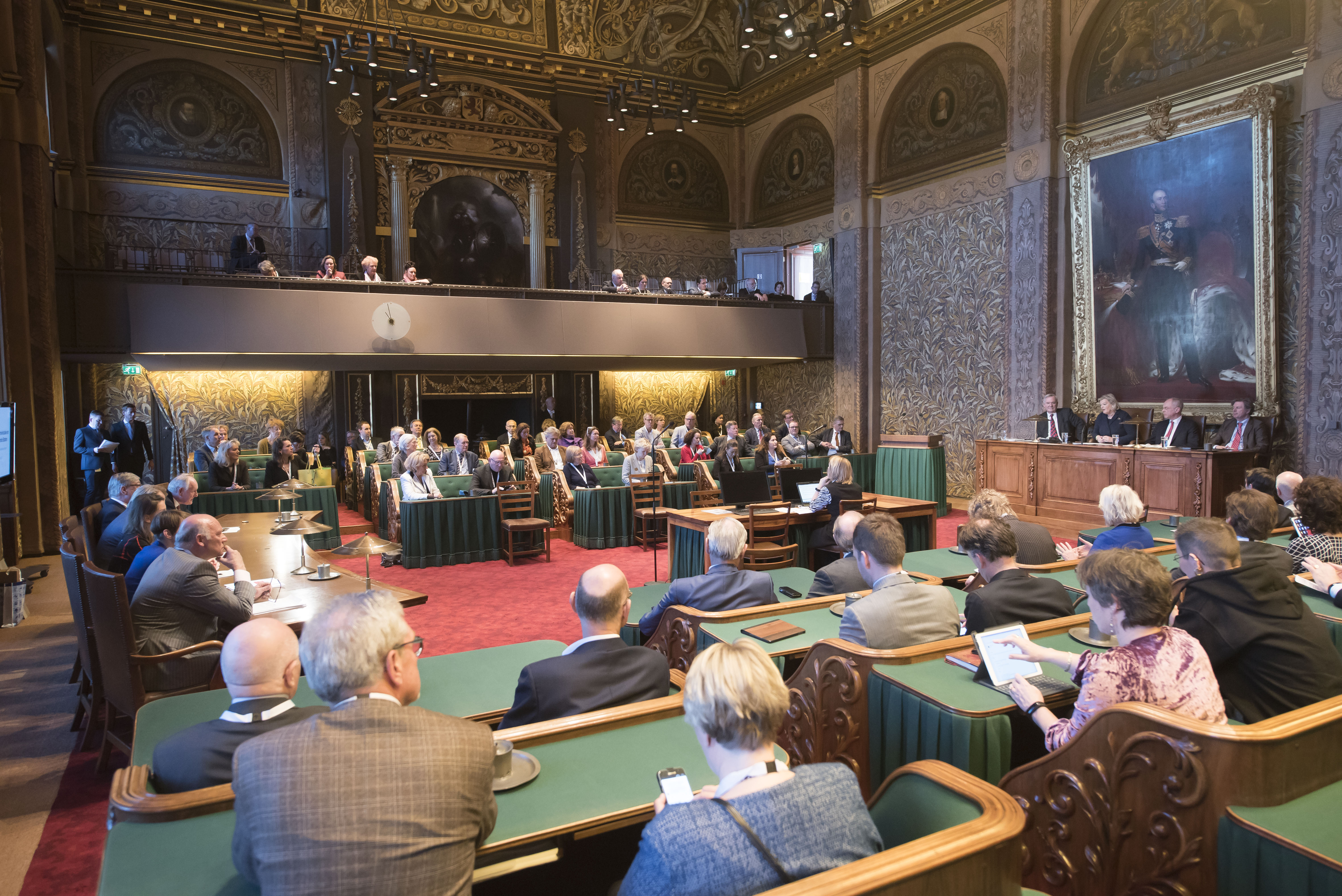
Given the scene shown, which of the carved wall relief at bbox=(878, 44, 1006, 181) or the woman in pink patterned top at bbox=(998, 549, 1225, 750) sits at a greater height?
the carved wall relief at bbox=(878, 44, 1006, 181)

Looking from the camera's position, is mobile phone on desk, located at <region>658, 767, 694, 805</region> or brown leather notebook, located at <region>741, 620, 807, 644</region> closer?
mobile phone on desk, located at <region>658, 767, 694, 805</region>

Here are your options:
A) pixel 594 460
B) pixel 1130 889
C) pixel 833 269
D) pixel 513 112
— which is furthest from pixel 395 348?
pixel 1130 889

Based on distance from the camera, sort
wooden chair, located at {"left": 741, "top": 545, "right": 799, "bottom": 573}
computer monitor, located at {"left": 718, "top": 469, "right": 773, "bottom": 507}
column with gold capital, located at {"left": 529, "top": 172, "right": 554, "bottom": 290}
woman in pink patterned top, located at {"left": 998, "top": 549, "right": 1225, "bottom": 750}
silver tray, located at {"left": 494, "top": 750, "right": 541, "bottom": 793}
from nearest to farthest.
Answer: silver tray, located at {"left": 494, "top": 750, "right": 541, "bottom": 793}, woman in pink patterned top, located at {"left": 998, "top": 549, "right": 1225, "bottom": 750}, wooden chair, located at {"left": 741, "top": 545, "right": 799, "bottom": 573}, computer monitor, located at {"left": 718, "top": 469, "right": 773, "bottom": 507}, column with gold capital, located at {"left": 529, "top": 172, "right": 554, "bottom": 290}

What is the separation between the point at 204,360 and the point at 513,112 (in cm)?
756

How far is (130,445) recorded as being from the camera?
33.5 ft

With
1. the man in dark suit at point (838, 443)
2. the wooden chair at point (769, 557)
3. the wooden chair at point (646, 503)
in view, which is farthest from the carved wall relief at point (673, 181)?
the wooden chair at point (769, 557)

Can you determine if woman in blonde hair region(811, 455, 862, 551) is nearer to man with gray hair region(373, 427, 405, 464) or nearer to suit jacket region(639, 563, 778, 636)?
suit jacket region(639, 563, 778, 636)

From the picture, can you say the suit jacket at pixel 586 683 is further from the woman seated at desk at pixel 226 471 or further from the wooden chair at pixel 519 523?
the woman seated at desk at pixel 226 471

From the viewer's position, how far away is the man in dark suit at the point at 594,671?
2.34 metres

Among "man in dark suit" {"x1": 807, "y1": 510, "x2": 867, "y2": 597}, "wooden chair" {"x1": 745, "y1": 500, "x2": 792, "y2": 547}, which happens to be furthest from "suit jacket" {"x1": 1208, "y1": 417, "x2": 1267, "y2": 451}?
"man in dark suit" {"x1": 807, "y1": 510, "x2": 867, "y2": 597}

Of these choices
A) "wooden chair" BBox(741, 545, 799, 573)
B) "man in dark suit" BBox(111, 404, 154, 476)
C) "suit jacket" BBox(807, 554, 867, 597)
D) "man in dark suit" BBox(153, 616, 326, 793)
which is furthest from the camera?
"man in dark suit" BBox(111, 404, 154, 476)

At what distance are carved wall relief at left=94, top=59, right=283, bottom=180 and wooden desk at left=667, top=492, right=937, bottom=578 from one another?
36.4 feet

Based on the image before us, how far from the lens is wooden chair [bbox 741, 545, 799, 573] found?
6.39 m

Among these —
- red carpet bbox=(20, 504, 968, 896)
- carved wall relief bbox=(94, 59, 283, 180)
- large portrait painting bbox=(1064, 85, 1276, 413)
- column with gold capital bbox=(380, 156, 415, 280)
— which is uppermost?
carved wall relief bbox=(94, 59, 283, 180)
